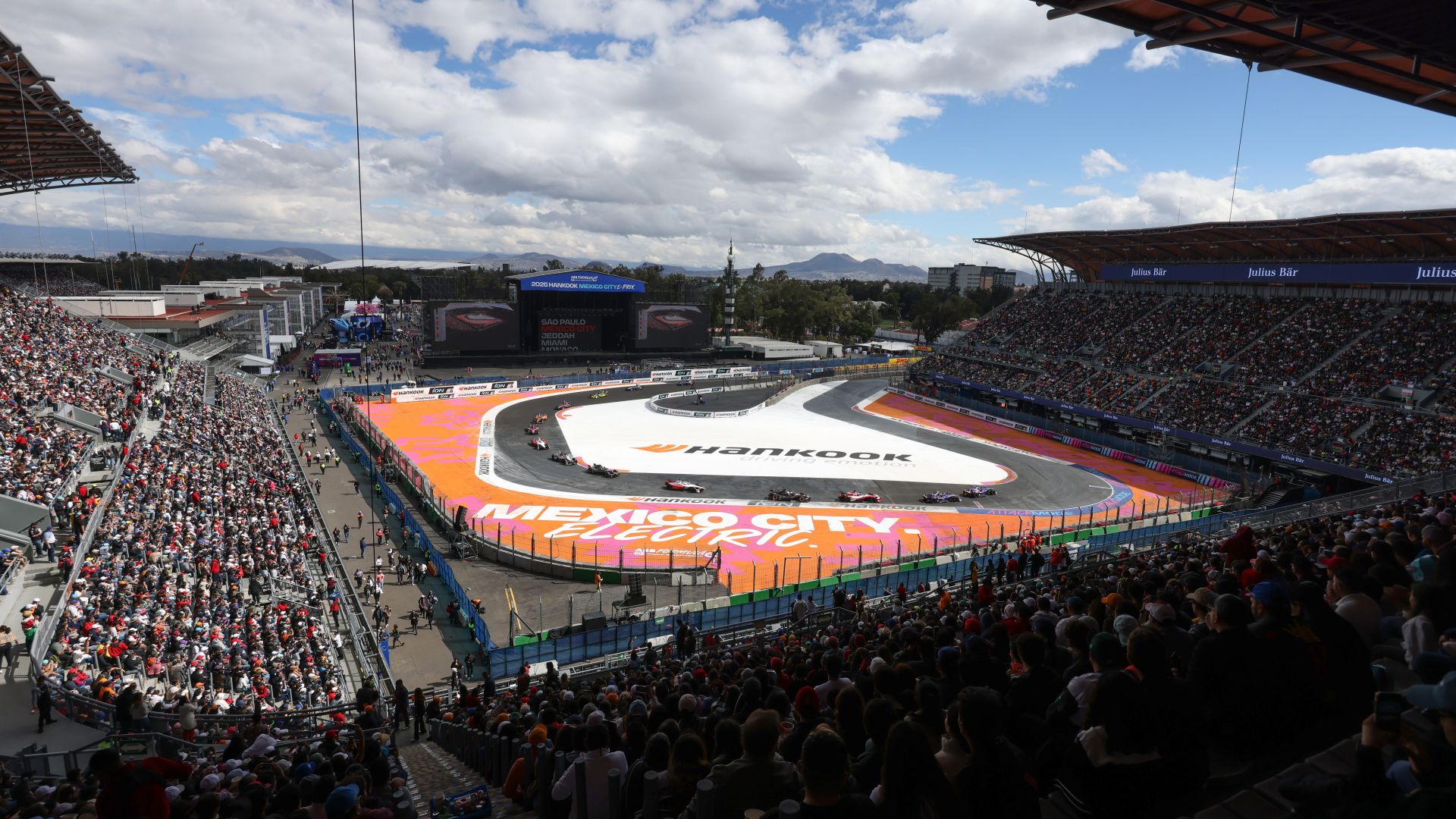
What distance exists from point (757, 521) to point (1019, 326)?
161 ft

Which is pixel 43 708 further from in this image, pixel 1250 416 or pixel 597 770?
pixel 1250 416

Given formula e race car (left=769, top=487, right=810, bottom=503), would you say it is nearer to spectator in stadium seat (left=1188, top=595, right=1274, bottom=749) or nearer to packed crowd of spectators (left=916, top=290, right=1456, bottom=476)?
packed crowd of spectators (left=916, top=290, right=1456, bottom=476)

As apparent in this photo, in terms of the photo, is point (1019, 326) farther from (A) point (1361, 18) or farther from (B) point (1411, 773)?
(B) point (1411, 773)

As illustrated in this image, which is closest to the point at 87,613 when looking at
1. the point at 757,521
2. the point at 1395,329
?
the point at 757,521

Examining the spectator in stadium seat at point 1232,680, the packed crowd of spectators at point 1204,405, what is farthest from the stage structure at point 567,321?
the spectator in stadium seat at point 1232,680

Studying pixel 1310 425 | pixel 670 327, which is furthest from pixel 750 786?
pixel 670 327

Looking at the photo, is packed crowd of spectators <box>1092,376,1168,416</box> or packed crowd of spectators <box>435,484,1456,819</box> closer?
packed crowd of spectators <box>435,484,1456,819</box>

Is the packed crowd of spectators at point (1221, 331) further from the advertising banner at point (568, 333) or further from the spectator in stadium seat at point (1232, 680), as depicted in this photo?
the spectator in stadium seat at point (1232, 680)

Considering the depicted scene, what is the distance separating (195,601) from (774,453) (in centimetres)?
3373

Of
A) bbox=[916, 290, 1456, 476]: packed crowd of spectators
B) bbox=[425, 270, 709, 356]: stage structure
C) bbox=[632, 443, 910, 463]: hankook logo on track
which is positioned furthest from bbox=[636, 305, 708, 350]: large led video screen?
bbox=[632, 443, 910, 463]: hankook logo on track

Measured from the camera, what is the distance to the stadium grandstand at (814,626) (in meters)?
4.05

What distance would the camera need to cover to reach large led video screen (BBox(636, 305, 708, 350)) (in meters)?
85.6

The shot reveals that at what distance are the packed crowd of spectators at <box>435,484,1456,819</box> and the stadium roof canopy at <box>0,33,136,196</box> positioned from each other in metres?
30.3

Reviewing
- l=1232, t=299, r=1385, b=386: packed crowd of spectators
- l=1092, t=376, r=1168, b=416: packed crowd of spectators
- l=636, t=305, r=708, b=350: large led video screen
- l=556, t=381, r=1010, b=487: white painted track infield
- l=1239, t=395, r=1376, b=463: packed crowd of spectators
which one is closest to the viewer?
l=1239, t=395, r=1376, b=463: packed crowd of spectators
